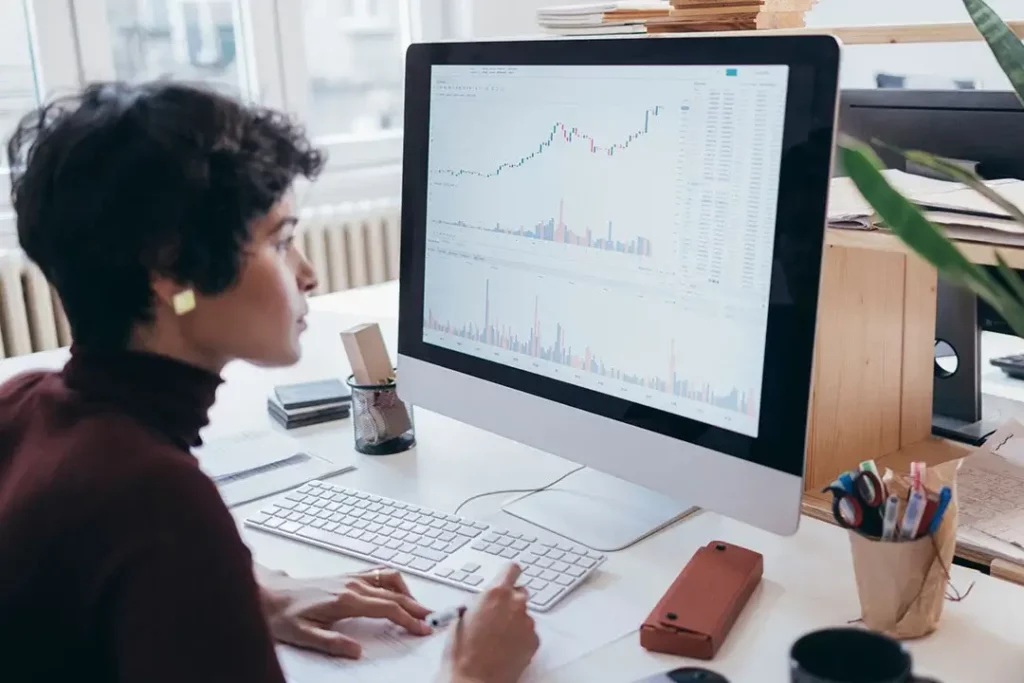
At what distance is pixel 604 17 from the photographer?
1.42 m

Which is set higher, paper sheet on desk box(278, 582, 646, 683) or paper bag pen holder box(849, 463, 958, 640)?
paper bag pen holder box(849, 463, 958, 640)

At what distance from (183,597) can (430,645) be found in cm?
27

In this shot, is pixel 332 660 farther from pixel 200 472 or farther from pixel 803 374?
pixel 803 374

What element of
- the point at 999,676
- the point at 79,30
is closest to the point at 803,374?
the point at 999,676

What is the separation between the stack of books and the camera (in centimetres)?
131

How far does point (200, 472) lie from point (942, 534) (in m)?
0.56

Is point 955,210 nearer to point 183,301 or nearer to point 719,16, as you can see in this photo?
point 719,16

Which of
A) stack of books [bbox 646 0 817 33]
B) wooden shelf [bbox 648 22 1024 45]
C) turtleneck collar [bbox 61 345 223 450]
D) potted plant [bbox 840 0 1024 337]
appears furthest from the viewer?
stack of books [bbox 646 0 817 33]

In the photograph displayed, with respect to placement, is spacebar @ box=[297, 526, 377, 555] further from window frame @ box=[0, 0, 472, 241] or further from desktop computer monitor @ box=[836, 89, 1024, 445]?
window frame @ box=[0, 0, 472, 241]

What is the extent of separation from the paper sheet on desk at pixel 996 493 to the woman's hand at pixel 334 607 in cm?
51

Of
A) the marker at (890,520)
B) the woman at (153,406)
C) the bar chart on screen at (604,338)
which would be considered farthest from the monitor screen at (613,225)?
the woman at (153,406)

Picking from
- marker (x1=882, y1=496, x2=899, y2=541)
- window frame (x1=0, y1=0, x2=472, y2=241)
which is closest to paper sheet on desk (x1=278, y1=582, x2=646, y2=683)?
marker (x1=882, y1=496, x2=899, y2=541)

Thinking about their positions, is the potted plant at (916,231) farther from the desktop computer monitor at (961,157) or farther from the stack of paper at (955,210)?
the desktop computer monitor at (961,157)

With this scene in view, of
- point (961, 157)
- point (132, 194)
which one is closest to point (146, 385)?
point (132, 194)
